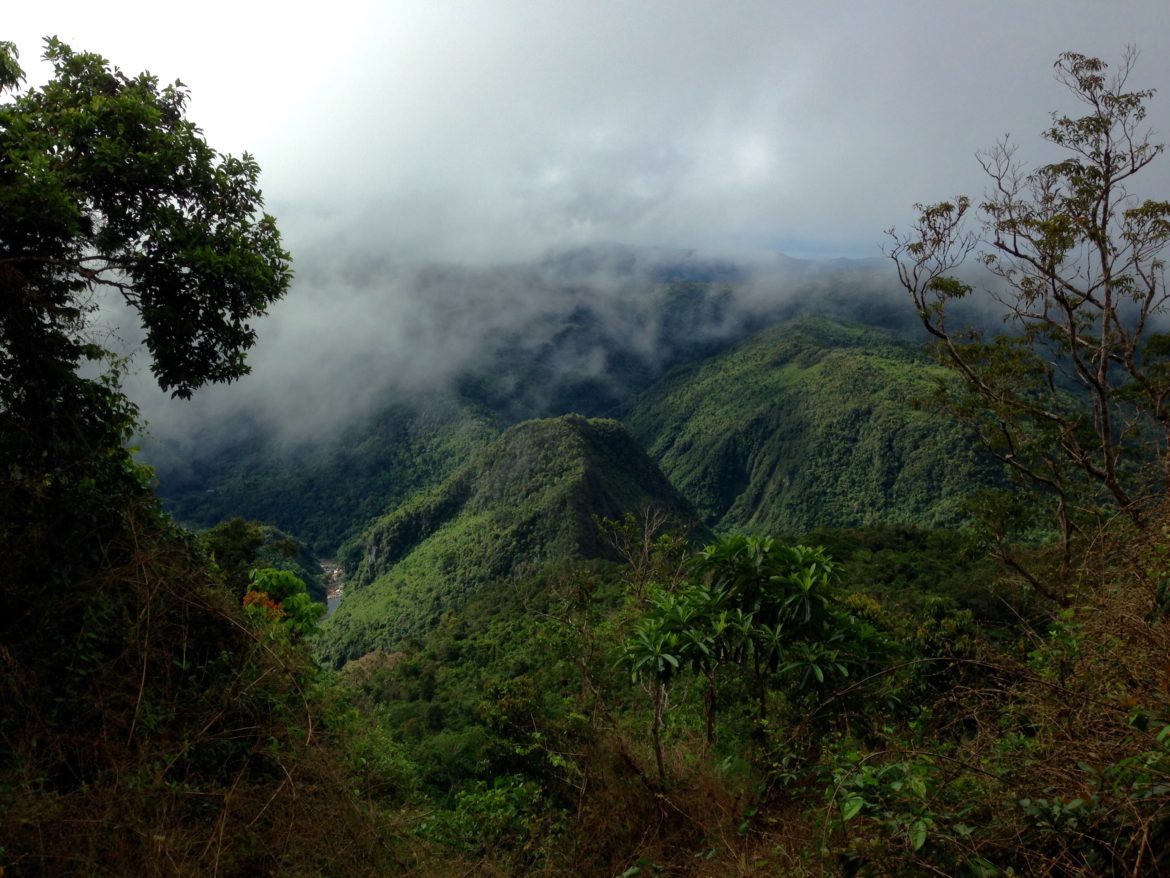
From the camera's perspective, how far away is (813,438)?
10831 cm

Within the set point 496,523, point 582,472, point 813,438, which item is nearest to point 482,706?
point 582,472

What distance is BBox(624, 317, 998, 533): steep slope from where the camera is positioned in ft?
272

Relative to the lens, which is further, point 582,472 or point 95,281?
point 582,472

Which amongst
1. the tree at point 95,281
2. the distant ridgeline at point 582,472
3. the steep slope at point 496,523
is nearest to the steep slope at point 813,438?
the distant ridgeline at point 582,472

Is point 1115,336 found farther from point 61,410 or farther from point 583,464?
point 583,464

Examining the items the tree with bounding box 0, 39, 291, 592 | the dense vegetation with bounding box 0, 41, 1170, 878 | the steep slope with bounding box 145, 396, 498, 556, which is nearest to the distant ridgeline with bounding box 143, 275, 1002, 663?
the steep slope with bounding box 145, 396, 498, 556

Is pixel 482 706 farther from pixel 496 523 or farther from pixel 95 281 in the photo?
pixel 496 523

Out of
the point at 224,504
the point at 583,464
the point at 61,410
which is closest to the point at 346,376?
the point at 224,504

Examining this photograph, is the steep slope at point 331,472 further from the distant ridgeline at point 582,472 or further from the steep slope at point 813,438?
the steep slope at point 813,438

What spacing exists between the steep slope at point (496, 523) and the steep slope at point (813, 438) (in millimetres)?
24831

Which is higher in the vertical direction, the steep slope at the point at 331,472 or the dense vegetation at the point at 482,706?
the steep slope at the point at 331,472

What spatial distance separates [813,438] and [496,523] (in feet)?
198

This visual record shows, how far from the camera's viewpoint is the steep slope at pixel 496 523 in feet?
217

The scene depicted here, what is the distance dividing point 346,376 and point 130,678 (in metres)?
178
